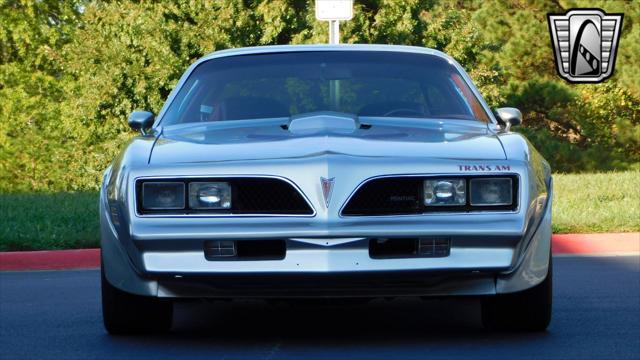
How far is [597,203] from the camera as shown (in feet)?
48.7

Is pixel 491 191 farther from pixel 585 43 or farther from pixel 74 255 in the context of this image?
pixel 585 43

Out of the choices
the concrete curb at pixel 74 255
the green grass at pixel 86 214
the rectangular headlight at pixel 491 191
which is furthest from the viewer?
the green grass at pixel 86 214

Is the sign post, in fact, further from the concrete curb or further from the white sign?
the concrete curb

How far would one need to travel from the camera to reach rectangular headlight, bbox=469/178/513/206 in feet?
19.1

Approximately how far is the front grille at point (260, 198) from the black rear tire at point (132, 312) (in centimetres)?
61

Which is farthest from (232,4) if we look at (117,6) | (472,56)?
(472,56)

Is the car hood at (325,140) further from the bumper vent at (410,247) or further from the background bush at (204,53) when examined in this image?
the background bush at (204,53)

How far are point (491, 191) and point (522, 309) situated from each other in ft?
2.44

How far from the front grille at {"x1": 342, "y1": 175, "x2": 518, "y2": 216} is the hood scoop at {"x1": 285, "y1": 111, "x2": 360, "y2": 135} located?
589 millimetres

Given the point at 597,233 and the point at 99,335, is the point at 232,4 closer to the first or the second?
the point at 597,233

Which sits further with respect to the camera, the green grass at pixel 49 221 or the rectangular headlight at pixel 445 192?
the green grass at pixel 49 221

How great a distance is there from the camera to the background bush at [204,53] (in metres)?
28.1

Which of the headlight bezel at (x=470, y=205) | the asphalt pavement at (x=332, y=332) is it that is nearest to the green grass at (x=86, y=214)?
the asphalt pavement at (x=332, y=332)

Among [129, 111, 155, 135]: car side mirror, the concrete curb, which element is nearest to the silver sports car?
[129, 111, 155, 135]: car side mirror
